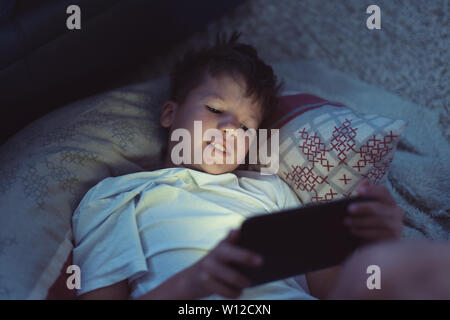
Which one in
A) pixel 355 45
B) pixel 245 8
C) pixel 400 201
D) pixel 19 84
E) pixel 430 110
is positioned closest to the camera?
pixel 19 84

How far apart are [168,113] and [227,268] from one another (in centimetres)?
63

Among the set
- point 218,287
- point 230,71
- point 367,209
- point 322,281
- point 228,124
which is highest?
point 230,71

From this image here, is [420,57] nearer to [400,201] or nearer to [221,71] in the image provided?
[400,201]

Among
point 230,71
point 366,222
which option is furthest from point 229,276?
point 230,71

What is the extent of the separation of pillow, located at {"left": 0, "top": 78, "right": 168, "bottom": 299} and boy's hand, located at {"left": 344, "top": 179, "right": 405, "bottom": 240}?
572 millimetres

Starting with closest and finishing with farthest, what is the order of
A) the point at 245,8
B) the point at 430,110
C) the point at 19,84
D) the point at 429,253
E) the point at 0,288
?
the point at 429,253 < the point at 0,288 < the point at 19,84 < the point at 430,110 < the point at 245,8

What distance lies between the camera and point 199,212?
897 millimetres

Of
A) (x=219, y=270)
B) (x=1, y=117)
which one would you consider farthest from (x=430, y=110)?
(x=1, y=117)

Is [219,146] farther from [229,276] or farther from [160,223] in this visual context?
[229,276]

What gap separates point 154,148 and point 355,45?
0.81 metres

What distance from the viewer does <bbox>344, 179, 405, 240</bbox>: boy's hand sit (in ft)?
2.11

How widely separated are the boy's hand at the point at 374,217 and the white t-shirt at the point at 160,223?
0.22 metres

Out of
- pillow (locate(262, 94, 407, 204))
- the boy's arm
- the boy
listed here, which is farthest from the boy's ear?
the boy's arm

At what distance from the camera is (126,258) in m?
0.80
